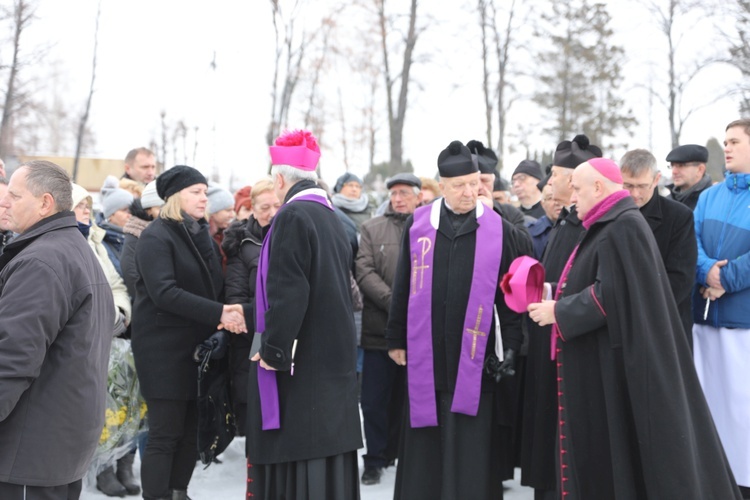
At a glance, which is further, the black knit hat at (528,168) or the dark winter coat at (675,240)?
the black knit hat at (528,168)

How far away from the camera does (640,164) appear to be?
16.6ft

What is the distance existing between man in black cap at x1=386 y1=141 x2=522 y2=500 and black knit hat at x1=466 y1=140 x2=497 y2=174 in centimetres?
55

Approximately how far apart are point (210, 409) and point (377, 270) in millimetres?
1990

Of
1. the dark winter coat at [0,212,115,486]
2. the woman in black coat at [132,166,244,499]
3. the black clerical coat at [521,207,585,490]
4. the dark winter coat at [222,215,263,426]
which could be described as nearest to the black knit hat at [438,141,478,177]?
the black clerical coat at [521,207,585,490]

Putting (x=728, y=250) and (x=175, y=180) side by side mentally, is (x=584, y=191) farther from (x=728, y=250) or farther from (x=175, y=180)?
(x=175, y=180)

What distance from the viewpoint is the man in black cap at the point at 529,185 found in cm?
713

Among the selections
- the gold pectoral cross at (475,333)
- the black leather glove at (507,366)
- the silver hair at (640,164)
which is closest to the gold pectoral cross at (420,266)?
the gold pectoral cross at (475,333)

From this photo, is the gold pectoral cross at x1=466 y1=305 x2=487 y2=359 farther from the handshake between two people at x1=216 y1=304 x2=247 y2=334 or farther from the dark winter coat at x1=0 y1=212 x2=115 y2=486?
the dark winter coat at x1=0 y1=212 x2=115 y2=486

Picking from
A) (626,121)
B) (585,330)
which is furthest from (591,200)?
(626,121)

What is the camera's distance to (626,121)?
24.5 m

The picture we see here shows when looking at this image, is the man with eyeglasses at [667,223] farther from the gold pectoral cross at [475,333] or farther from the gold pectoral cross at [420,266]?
the gold pectoral cross at [420,266]

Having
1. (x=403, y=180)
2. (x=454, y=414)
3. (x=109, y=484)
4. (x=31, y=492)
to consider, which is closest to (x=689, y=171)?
(x=403, y=180)

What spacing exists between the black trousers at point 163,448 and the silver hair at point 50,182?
5.58 feet

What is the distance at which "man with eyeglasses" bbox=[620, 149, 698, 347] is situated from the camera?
4988 mm
